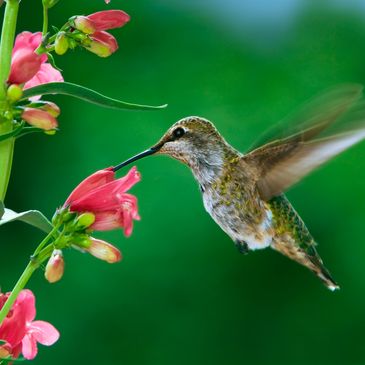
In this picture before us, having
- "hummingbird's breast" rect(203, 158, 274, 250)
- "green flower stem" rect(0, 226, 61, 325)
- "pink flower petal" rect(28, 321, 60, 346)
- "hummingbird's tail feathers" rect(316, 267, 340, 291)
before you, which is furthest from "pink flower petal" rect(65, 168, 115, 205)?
"hummingbird's tail feathers" rect(316, 267, 340, 291)

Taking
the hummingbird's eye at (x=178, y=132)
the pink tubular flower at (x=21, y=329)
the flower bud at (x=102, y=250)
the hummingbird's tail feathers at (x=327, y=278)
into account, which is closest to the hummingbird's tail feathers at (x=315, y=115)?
the hummingbird's eye at (x=178, y=132)

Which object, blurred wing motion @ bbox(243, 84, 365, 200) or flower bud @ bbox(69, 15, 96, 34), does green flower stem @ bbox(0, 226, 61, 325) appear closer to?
flower bud @ bbox(69, 15, 96, 34)

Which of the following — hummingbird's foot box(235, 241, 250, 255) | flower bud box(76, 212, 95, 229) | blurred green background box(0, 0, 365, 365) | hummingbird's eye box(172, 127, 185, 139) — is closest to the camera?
flower bud box(76, 212, 95, 229)

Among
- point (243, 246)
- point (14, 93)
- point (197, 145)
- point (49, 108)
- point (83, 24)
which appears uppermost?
point (83, 24)

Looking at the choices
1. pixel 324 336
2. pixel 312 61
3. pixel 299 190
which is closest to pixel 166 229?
pixel 299 190

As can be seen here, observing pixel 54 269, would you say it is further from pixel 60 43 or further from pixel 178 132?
pixel 178 132

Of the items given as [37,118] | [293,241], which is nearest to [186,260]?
[293,241]
